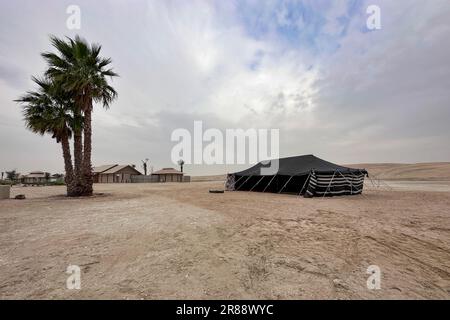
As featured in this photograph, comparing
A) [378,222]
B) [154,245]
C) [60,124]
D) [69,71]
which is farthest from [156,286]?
[69,71]

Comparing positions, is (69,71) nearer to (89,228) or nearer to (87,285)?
(89,228)

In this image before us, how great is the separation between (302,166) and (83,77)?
16.6 meters

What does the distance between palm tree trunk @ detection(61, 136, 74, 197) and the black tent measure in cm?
1306

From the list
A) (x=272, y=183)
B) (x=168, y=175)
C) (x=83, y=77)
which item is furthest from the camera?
(x=168, y=175)

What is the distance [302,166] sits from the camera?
17.4 metres

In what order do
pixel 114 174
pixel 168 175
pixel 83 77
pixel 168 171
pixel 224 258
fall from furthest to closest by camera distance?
pixel 168 171 < pixel 168 175 < pixel 114 174 < pixel 83 77 < pixel 224 258

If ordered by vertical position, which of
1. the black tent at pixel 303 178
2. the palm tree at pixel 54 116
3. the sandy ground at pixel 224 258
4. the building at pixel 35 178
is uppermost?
the palm tree at pixel 54 116

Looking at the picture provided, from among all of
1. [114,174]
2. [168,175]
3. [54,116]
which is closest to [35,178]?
[114,174]

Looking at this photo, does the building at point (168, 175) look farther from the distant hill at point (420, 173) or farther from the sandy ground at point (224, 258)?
the distant hill at point (420, 173)

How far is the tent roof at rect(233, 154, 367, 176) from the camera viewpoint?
15.9 metres

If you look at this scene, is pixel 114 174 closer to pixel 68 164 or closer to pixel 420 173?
pixel 68 164

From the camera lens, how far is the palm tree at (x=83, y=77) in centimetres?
1403

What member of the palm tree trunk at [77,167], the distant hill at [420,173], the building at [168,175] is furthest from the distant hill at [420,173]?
the palm tree trunk at [77,167]

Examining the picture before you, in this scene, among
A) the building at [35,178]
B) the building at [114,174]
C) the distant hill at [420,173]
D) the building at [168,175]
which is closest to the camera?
the distant hill at [420,173]
